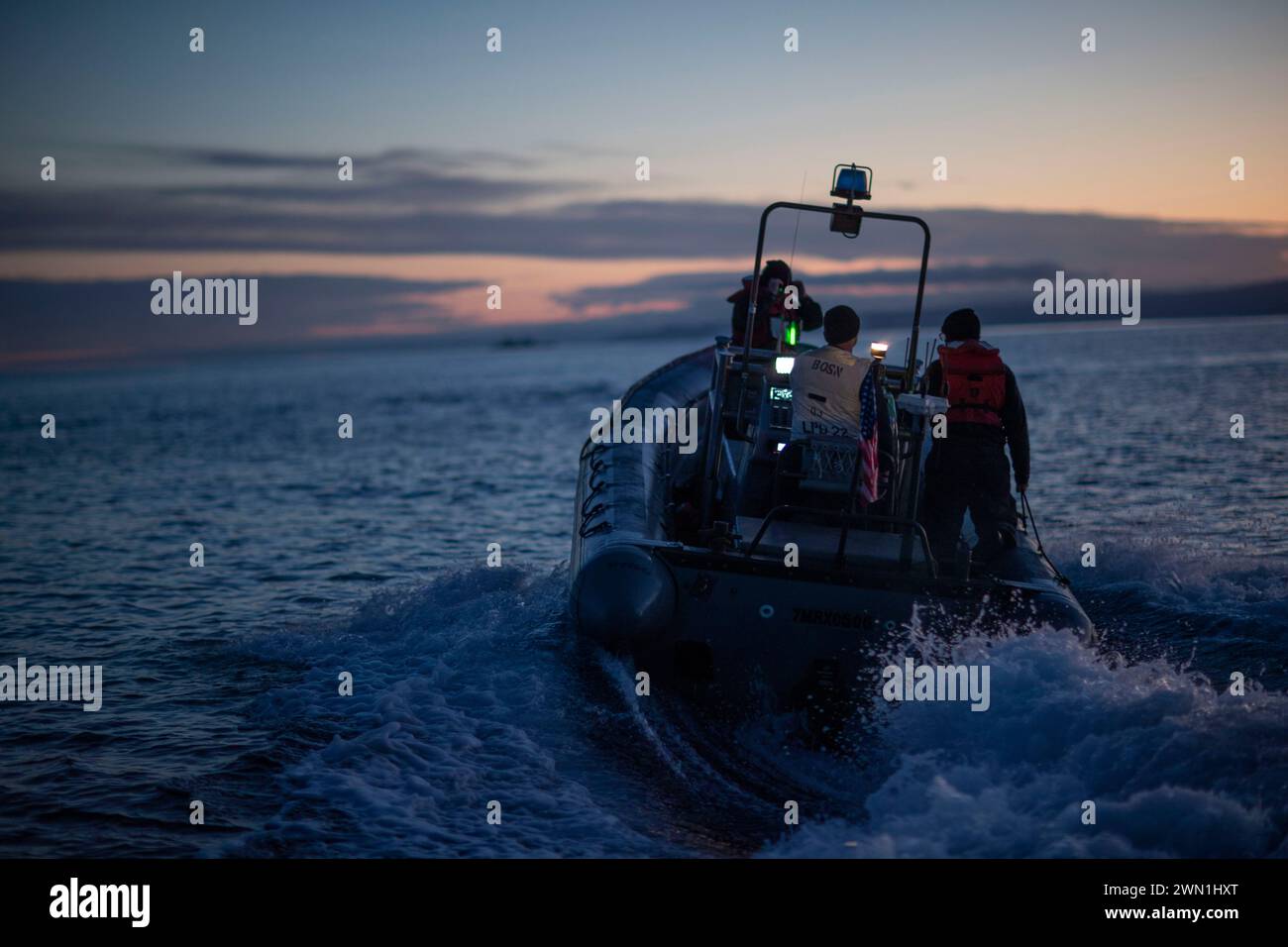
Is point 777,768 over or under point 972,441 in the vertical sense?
under

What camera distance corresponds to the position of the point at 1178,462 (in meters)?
15.3

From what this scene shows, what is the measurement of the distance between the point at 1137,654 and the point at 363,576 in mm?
6774

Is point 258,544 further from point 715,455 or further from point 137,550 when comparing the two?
point 715,455

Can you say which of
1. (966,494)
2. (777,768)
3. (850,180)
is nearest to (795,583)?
(777,768)

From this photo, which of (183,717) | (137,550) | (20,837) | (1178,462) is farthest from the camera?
(1178,462)

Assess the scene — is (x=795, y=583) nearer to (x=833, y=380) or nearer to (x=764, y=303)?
(x=833, y=380)

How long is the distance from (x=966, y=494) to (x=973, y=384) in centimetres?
64

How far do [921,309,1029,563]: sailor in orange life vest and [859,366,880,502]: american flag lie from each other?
2.50 ft

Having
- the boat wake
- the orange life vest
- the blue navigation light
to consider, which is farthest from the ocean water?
the blue navigation light

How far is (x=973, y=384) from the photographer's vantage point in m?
6.07

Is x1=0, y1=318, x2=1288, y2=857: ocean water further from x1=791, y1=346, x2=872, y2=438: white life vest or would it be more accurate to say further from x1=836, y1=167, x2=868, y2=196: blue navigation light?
x1=836, y1=167, x2=868, y2=196: blue navigation light

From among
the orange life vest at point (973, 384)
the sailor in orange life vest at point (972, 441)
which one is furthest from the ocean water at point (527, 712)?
the orange life vest at point (973, 384)

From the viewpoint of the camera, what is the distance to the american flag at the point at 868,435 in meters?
5.48
